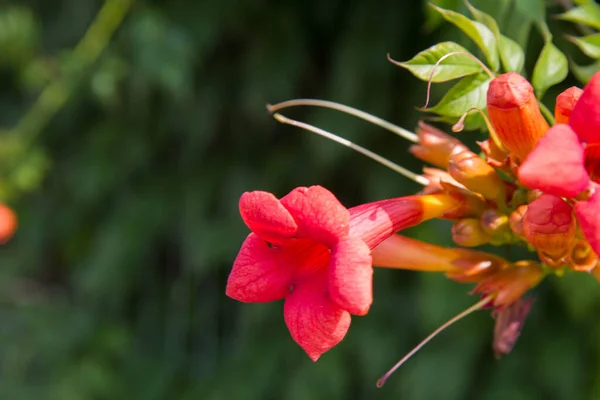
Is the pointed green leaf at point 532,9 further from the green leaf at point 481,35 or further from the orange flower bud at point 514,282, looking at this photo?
the orange flower bud at point 514,282

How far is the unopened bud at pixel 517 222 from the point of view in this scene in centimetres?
71

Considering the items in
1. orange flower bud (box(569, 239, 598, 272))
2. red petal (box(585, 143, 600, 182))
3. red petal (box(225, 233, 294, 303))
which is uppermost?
red petal (box(585, 143, 600, 182))

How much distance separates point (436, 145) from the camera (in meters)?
0.83

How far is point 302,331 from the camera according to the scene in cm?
60

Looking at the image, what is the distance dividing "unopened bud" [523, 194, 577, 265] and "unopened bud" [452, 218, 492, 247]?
13cm

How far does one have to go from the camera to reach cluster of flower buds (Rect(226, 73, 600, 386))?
528 millimetres

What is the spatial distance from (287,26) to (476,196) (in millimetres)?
1484

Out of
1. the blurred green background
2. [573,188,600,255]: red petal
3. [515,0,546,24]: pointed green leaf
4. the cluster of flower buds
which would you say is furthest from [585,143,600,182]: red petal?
the blurred green background

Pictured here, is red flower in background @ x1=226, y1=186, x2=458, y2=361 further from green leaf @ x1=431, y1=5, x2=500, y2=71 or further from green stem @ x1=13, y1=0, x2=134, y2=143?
green stem @ x1=13, y1=0, x2=134, y2=143

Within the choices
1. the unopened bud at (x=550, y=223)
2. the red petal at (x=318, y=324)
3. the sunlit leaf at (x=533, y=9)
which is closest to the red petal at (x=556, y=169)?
the unopened bud at (x=550, y=223)

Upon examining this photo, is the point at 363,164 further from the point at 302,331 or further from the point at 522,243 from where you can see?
the point at 302,331

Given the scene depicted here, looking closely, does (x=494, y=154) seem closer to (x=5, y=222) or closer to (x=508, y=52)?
(x=508, y=52)

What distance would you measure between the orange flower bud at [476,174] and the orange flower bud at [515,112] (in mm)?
77

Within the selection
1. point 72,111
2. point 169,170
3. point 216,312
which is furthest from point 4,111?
point 216,312
